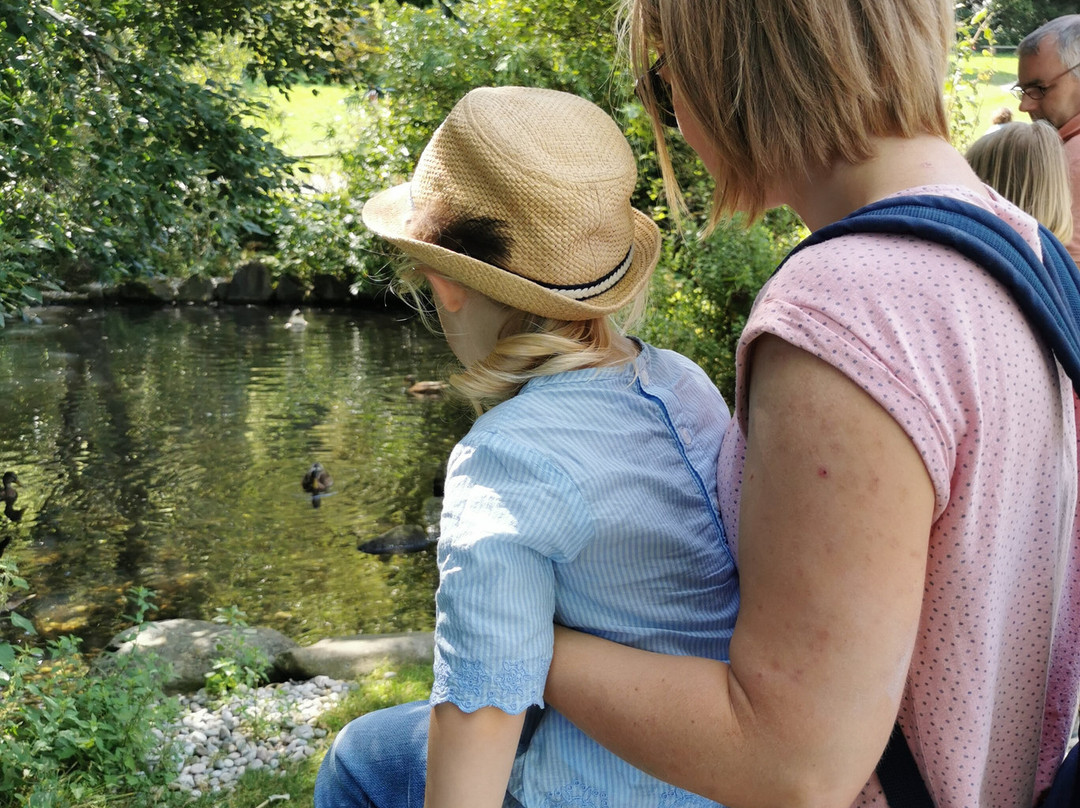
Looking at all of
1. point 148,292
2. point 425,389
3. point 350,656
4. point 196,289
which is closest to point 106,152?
point 350,656

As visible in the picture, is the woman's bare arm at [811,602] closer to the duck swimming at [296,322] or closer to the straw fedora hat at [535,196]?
the straw fedora hat at [535,196]

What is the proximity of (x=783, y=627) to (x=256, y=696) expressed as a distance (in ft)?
13.8

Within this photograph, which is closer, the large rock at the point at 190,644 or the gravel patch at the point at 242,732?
the gravel patch at the point at 242,732

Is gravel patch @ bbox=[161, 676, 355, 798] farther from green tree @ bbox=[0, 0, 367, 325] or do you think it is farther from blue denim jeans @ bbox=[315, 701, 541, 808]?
blue denim jeans @ bbox=[315, 701, 541, 808]

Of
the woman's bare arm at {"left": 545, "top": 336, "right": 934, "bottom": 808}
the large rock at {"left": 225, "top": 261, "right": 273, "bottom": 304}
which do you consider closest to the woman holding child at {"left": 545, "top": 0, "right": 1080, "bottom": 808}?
the woman's bare arm at {"left": 545, "top": 336, "right": 934, "bottom": 808}

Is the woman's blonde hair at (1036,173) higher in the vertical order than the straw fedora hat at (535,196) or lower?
lower

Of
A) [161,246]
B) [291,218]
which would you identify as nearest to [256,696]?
[161,246]

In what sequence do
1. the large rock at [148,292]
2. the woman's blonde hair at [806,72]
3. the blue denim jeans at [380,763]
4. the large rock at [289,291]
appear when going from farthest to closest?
1. the large rock at [289,291]
2. the large rock at [148,292]
3. the blue denim jeans at [380,763]
4. the woman's blonde hair at [806,72]

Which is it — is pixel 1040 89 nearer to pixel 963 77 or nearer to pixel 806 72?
pixel 806 72

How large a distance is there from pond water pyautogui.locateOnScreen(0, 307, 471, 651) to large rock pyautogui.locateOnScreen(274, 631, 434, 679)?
0.89 meters

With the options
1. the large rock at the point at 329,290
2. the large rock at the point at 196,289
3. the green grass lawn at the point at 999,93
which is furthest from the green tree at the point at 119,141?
the large rock at the point at 196,289

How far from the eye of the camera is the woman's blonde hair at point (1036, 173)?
12.2ft

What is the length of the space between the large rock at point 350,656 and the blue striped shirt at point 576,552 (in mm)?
4236

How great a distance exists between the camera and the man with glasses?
4.27 meters
